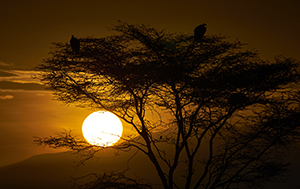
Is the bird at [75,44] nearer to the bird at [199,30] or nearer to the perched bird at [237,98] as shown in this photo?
the bird at [199,30]

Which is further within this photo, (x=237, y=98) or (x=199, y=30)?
(x=237, y=98)

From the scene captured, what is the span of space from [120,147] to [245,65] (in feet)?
16.5

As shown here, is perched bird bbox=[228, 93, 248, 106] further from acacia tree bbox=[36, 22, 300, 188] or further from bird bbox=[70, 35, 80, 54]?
bird bbox=[70, 35, 80, 54]

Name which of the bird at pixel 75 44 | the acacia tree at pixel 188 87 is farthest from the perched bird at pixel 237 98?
the bird at pixel 75 44

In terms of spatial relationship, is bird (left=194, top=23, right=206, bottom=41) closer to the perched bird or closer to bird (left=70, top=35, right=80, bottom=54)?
the perched bird

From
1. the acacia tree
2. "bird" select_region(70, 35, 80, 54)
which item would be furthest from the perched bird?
"bird" select_region(70, 35, 80, 54)

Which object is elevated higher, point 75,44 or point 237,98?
point 75,44

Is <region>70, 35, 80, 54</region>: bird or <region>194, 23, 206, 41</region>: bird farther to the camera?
<region>70, 35, 80, 54</region>: bird

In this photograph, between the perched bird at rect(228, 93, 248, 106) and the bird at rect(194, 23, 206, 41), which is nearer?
the bird at rect(194, 23, 206, 41)

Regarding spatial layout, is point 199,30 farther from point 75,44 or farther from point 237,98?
point 75,44

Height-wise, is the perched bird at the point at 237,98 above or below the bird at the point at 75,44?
below

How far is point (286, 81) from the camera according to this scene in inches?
505

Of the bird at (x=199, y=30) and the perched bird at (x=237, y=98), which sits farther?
the perched bird at (x=237, y=98)

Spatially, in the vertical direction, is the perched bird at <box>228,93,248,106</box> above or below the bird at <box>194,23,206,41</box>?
below
